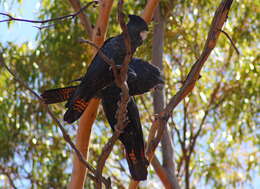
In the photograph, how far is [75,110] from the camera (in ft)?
9.56

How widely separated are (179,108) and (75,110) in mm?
3439

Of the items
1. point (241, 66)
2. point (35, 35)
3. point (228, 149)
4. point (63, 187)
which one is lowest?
point (63, 187)

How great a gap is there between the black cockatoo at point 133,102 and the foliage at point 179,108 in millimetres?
1654

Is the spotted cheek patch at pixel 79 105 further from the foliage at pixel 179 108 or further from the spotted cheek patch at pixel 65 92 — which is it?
the foliage at pixel 179 108

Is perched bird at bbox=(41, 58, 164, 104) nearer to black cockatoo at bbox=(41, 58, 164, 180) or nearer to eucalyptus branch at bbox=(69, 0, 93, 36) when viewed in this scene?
black cockatoo at bbox=(41, 58, 164, 180)

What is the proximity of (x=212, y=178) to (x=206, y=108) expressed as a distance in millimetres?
773

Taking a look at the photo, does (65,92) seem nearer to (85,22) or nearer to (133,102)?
(133,102)

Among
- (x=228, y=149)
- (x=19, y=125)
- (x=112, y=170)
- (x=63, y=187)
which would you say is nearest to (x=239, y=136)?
(x=228, y=149)

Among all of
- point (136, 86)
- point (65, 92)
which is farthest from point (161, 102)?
point (65, 92)

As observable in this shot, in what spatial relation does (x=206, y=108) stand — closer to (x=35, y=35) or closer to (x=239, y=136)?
(x=239, y=136)

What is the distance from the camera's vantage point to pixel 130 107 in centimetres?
302

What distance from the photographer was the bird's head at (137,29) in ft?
10.5

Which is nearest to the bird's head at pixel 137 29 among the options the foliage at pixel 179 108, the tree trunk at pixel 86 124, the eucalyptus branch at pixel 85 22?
the tree trunk at pixel 86 124

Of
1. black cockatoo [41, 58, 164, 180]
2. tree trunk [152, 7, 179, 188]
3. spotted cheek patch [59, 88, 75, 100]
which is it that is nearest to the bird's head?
black cockatoo [41, 58, 164, 180]
